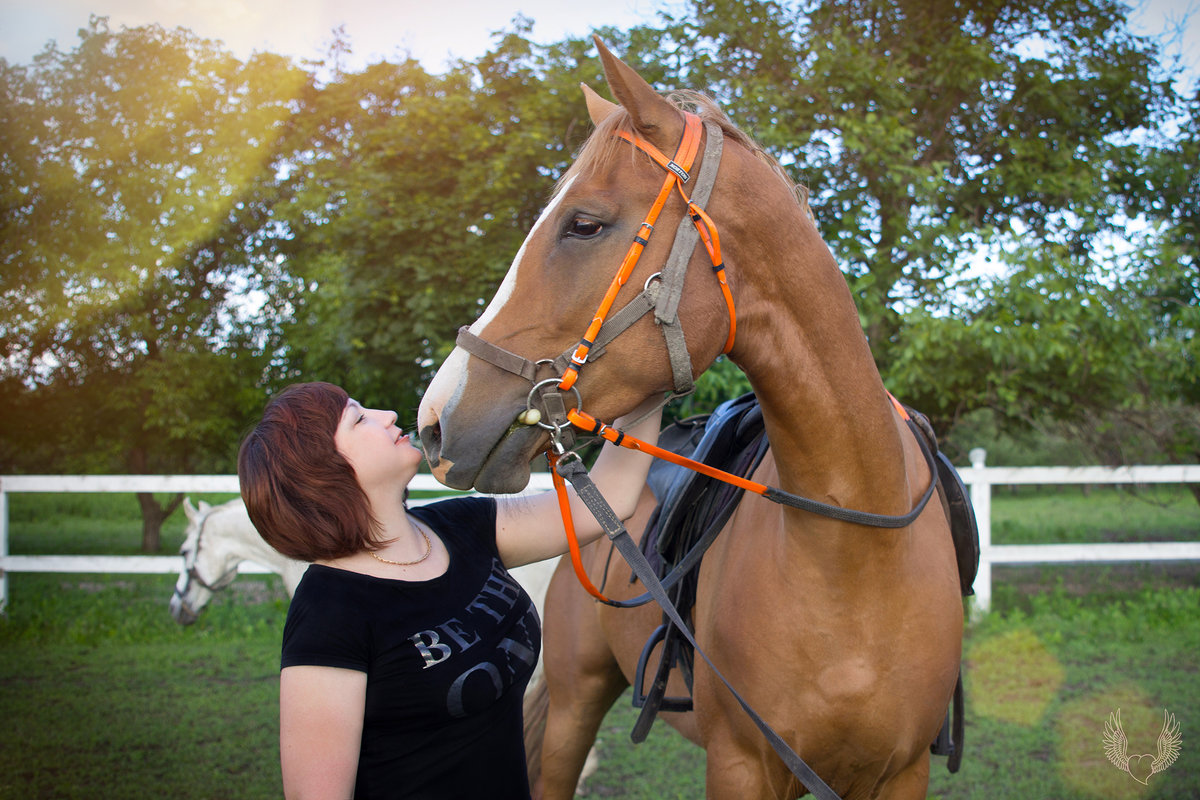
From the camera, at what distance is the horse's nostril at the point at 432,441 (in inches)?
54.4

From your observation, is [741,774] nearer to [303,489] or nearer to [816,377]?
[816,377]

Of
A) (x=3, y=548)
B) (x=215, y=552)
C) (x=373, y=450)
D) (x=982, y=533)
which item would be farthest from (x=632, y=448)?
(x=3, y=548)

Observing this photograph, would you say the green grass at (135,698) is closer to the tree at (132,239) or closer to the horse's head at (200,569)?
the horse's head at (200,569)

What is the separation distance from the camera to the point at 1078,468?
622 cm

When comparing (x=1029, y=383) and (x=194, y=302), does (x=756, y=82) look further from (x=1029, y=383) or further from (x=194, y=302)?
(x=194, y=302)

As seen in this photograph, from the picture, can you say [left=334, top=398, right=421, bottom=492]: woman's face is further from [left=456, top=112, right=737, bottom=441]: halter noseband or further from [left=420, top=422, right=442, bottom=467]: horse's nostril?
[left=456, top=112, right=737, bottom=441]: halter noseband

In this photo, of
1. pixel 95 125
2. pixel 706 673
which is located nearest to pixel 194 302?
pixel 95 125

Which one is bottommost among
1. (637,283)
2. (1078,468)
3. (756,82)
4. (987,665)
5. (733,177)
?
(987,665)

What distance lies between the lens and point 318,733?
127 cm

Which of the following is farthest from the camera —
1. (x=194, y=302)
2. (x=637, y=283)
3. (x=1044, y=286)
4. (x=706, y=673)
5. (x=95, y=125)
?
(x=194, y=302)

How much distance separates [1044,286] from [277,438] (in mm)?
5921

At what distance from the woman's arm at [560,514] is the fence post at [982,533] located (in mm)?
4842

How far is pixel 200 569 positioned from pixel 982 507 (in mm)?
6115

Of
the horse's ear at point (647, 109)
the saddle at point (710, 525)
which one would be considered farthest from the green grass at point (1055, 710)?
the horse's ear at point (647, 109)
